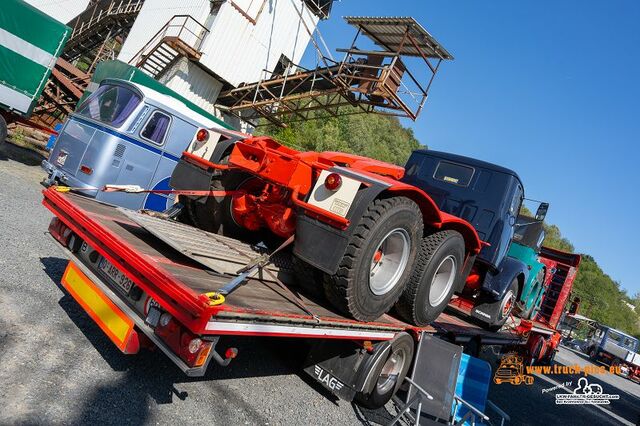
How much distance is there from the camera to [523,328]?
8.95 metres

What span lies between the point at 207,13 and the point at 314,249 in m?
15.4

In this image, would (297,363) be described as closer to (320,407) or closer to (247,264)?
(320,407)

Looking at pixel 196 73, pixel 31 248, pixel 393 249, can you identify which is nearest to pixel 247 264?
pixel 393 249

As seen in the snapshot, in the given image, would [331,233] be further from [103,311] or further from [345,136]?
[345,136]

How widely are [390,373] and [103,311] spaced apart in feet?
9.25

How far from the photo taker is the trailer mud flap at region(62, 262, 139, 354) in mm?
2734

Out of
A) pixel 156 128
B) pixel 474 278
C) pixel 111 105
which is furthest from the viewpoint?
pixel 156 128


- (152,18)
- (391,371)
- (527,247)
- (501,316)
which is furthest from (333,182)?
(152,18)

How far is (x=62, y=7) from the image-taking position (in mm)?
23172

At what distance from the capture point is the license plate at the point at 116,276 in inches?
120

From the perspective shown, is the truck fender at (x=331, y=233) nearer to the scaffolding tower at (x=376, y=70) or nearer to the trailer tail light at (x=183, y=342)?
the trailer tail light at (x=183, y=342)

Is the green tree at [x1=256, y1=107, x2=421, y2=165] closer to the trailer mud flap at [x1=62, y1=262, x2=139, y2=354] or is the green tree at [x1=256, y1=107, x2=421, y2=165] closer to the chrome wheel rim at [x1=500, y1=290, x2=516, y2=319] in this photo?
the chrome wheel rim at [x1=500, y1=290, x2=516, y2=319]

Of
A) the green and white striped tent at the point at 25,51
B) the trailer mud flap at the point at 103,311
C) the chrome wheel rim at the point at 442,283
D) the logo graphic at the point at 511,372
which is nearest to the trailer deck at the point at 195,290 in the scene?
the trailer mud flap at the point at 103,311

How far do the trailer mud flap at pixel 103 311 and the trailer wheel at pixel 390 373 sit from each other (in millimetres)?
2226
